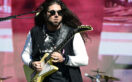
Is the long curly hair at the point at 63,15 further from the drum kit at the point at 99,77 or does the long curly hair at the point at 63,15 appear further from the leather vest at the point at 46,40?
the drum kit at the point at 99,77

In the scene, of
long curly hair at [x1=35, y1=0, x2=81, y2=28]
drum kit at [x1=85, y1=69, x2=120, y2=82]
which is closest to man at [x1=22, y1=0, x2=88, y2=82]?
long curly hair at [x1=35, y1=0, x2=81, y2=28]

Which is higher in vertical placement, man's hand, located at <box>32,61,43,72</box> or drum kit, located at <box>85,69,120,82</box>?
man's hand, located at <box>32,61,43,72</box>

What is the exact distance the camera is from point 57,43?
12.6ft

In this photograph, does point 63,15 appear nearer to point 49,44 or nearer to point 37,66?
point 49,44

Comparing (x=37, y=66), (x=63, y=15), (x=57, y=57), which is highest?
(x=63, y=15)

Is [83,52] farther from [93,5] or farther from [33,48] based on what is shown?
[93,5]

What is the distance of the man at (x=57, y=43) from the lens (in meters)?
3.70

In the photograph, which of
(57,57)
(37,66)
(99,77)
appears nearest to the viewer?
(57,57)

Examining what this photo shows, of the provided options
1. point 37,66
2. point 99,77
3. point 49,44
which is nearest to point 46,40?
point 49,44

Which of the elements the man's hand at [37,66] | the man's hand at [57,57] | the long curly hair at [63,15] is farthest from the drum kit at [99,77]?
the man's hand at [57,57]

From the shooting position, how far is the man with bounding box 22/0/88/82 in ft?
12.1

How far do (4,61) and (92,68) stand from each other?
1.26 meters

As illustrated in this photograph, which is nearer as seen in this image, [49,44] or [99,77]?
[49,44]

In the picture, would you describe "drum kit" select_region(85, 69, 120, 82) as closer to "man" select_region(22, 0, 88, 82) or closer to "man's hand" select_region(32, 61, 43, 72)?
"man" select_region(22, 0, 88, 82)
